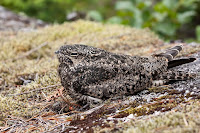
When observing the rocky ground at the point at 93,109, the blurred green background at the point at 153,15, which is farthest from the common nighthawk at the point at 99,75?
the blurred green background at the point at 153,15

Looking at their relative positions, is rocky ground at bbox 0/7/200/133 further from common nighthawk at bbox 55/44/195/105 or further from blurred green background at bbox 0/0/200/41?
blurred green background at bbox 0/0/200/41

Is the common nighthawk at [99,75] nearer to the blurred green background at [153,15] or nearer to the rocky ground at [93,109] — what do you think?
the rocky ground at [93,109]

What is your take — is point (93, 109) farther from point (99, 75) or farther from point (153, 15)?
point (153, 15)

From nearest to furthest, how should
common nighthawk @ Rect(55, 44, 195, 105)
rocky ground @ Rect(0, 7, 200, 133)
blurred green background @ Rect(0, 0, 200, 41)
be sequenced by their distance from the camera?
rocky ground @ Rect(0, 7, 200, 133), common nighthawk @ Rect(55, 44, 195, 105), blurred green background @ Rect(0, 0, 200, 41)

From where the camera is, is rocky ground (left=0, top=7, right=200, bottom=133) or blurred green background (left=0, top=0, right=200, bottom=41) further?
blurred green background (left=0, top=0, right=200, bottom=41)

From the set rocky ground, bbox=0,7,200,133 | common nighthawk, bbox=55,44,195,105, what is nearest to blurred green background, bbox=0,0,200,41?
rocky ground, bbox=0,7,200,133

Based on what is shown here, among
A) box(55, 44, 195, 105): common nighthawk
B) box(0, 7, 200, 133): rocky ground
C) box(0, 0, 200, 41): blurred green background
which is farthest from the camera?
box(0, 0, 200, 41): blurred green background

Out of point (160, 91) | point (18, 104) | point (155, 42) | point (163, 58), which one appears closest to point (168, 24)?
point (155, 42)
